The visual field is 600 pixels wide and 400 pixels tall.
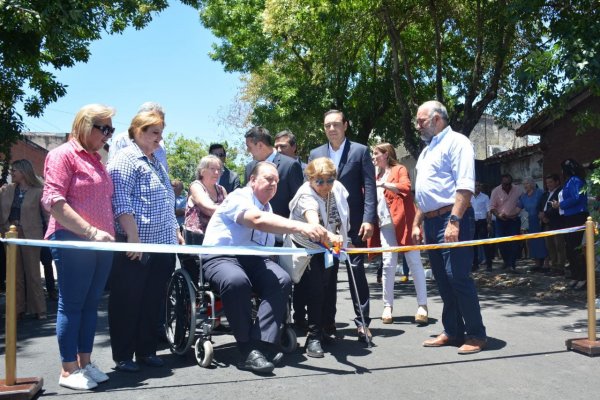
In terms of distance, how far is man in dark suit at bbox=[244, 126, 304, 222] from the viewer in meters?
6.74

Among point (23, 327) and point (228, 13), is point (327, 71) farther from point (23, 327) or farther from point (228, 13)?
point (23, 327)

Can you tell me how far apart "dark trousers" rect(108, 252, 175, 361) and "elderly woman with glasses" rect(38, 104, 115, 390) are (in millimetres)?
278

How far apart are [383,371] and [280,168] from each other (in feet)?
8.59

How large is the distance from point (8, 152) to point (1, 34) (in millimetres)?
3053

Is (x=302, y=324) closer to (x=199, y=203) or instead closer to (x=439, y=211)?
(x=199, y=203)

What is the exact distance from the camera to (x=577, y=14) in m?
8.45

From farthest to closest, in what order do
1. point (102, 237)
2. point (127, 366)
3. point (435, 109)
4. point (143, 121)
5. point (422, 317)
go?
point (422, 317)
point (435, 109)
point (143, 121)
point (127, 366)
point (102, 237)

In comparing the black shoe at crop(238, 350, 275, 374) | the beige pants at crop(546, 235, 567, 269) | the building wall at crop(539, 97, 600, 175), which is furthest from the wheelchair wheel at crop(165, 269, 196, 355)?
the building wall at crop(539, 97, 600, 175)

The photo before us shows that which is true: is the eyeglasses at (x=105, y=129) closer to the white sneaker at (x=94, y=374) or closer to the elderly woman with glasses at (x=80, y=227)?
the elderly woman with glasses at (x=80, y=227)

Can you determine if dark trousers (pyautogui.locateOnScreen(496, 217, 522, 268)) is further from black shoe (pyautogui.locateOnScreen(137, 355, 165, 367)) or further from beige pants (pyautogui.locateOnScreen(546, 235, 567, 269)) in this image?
black shoe (pyautogui.locateOnScreen(137, 355, 165, 367))

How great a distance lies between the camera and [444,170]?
5.58 meters

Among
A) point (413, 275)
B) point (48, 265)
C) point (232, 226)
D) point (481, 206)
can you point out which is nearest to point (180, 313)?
point (232, 226)

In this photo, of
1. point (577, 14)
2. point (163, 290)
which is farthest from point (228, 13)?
point (163, 290)

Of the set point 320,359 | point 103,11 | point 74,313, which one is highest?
point 103,11
